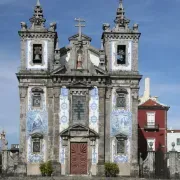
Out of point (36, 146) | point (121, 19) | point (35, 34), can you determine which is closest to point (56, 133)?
point (36, 146)

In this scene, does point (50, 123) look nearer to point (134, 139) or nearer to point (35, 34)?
point (134, 139)

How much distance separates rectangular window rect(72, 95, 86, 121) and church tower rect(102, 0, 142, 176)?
83.3 inches

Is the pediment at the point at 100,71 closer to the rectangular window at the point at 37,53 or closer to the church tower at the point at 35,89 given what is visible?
the church tower at the point at 35,89

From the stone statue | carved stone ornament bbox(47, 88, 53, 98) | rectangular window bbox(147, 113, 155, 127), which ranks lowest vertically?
rectangular window bbox(147, 113, 155, 127)

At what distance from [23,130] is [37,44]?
750cm

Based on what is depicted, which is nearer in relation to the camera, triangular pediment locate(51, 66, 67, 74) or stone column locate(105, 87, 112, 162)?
stone column locate(105, 87, 112, 162)

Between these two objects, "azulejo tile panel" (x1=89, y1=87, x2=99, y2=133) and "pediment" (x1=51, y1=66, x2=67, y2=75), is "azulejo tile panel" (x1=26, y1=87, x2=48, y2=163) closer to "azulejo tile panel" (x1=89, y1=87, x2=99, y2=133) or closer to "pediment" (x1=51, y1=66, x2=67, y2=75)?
"pediment" (x1=51, y1=66, x2=67, y2=75)

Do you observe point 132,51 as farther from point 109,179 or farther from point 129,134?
point 109,179

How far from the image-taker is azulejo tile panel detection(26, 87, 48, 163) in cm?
5056

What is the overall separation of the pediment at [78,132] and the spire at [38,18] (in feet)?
30.8

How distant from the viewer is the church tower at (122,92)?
50.7m

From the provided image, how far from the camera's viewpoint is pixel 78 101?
51.1 m

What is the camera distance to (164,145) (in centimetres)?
6488

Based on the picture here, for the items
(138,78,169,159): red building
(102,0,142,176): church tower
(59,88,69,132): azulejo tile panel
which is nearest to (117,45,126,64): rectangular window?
(102,0,142,176): church tower
